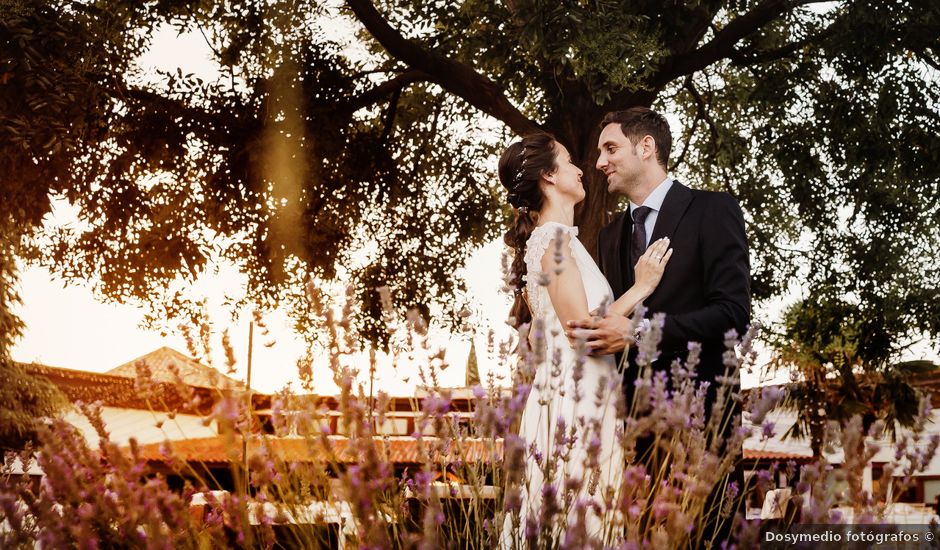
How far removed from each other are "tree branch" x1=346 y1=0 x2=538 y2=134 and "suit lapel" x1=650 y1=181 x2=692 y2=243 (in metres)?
6.65

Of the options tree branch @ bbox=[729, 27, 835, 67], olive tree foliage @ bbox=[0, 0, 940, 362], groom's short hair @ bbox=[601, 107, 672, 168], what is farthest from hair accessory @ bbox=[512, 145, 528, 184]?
tree branch @ bbox=[729, 27, 835, 67]

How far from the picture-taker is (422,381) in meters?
3.33

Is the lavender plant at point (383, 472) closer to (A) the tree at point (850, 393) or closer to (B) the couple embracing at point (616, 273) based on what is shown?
(B) the couple embracing at point (616, 273)

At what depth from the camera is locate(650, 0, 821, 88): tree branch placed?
10.7 m

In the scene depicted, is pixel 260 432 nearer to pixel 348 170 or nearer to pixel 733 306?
pixel 733 306

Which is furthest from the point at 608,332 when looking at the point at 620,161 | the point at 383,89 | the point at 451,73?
the point at 383,89

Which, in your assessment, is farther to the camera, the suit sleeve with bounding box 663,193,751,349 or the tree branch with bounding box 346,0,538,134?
the tree branch with bounding box 346,0,538,134

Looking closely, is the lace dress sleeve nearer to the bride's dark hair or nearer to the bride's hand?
the bride's dark hair

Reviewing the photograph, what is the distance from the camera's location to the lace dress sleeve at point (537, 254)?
4.31m

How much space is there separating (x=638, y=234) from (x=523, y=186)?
29.2 inches

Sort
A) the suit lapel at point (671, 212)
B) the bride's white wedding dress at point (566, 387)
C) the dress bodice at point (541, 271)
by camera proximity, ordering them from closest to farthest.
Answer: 1. the bride's white wedding dress at point (566, 387)
2. the suit lapel at point (671, 212)
3. the dress bodice at point (541, 271)

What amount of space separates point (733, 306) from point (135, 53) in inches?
343

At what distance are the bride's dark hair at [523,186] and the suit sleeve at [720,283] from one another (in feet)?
3.44

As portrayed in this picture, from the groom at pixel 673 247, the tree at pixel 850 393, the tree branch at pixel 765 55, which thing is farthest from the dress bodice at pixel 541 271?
the tree at pixel 850 393
